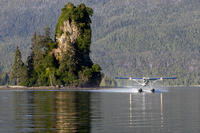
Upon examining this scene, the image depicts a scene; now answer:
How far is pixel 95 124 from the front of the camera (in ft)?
161

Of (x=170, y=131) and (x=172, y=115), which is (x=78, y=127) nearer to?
(x=170, y=131)

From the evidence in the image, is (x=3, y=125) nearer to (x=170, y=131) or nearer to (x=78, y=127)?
(x=78, y=127)

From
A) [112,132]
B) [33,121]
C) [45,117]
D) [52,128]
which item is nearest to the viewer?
[112,132]

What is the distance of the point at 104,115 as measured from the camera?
58.3 metres

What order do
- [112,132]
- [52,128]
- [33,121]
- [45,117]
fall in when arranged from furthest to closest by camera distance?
[45,117] < [33,121] < [52,128] < [112,132]

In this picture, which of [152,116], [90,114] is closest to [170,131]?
[152,116]

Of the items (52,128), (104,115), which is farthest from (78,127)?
(104,115)

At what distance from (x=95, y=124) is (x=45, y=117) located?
879cm

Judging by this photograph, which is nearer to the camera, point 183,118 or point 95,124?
point 95,124

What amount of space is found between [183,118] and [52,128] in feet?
49.2

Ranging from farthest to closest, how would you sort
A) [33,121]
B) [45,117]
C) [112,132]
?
[45,117] → [33,121] → [112,132]

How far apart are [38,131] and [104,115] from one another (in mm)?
14908

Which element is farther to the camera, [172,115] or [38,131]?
[172,115]

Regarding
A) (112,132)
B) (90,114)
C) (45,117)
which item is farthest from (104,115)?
(112,132)
